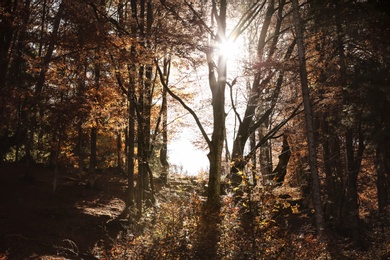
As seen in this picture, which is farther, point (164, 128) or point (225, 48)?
point (164, 128)

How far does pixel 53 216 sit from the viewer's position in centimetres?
1201

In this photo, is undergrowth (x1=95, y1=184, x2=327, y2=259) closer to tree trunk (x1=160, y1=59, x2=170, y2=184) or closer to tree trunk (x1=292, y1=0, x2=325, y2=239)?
tree trunk (x1=292, y1=0, x2=325, y2=239)

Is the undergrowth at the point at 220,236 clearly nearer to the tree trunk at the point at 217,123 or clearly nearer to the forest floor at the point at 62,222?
the forest floor at the point at 62,222

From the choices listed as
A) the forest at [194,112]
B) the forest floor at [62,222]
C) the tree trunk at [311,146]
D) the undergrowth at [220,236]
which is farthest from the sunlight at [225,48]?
the forest floor at [62,222]

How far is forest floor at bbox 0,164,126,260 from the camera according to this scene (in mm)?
9672

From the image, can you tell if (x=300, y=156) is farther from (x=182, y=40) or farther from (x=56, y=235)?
(x=56, y=235)

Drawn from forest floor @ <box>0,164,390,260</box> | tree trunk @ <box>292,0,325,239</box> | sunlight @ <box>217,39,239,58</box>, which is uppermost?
sunlight @ <box>217,39,239,58</box>

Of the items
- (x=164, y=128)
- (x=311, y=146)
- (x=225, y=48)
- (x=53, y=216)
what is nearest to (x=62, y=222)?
(x=53, y=216)

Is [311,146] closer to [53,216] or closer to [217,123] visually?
[217,123]

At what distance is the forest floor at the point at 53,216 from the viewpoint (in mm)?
9672

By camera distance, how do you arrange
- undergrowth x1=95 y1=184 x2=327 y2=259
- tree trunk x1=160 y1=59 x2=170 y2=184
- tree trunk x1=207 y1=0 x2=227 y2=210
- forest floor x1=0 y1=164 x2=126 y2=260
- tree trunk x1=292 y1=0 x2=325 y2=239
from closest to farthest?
undergrowth x1=95 y1=184 x2=327 y2=259, tree trunk x1=292 y1=0 x2=325 y2=239, forest floor x1=0 y1=164 x2=126 y2=260, tree trunk x1=207 y1=0 x2=227 y2=210, tree trunk x1=160 y1=59 x2=170 y2=184

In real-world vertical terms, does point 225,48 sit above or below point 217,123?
above

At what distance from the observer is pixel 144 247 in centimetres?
670

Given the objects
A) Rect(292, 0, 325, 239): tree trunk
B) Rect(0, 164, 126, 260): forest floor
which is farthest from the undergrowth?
Rect(0, 164, 126, 260): forest floor
